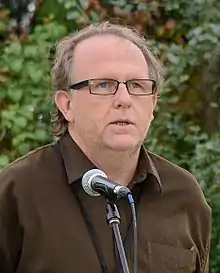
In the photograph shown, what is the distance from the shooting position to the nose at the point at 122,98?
118 inches

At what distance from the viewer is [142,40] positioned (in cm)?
328

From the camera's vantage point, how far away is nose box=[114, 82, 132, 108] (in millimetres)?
2988

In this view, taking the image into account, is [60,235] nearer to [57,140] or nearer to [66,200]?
[66,200]

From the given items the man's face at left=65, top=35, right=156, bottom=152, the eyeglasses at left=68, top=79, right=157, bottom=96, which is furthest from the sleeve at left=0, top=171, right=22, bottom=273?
the eyeglasses at left=68, top=79, right=157, bottom=96

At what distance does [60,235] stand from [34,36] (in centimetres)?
225

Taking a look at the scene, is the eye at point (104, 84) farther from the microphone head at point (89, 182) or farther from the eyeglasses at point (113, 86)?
the microphone head at point (89, 182)

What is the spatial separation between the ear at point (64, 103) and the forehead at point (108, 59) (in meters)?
0.08

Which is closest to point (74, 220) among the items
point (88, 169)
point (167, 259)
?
point (88, 169)

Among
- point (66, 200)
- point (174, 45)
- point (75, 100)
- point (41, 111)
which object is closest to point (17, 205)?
point (66, 200)

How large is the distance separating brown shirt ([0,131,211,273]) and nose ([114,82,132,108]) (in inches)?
9.6

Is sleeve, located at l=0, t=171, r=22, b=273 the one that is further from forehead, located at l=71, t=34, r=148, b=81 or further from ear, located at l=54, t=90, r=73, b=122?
forehead, located at l=71, t=34, r=148, b=81

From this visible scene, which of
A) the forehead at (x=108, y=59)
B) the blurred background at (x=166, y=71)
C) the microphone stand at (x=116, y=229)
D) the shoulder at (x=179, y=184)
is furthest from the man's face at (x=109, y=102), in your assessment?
the blurred background at (x=166, y=71)

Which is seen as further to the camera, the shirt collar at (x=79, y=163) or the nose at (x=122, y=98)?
the shirt collar at (x=79, y=163)

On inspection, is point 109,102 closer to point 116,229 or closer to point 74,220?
point 74,220
